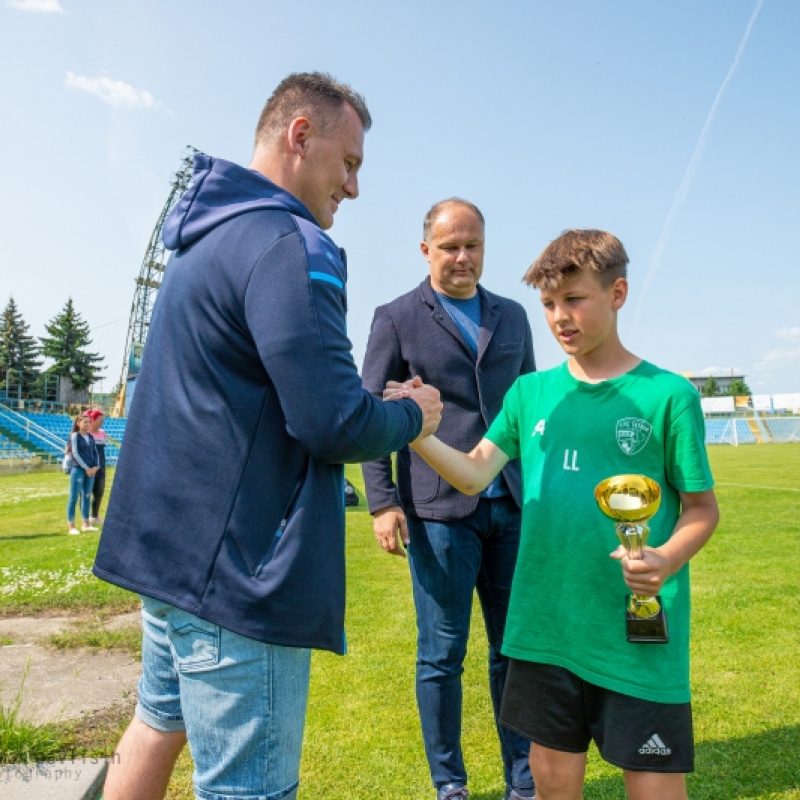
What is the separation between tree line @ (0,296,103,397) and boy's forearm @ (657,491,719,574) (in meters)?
83.8

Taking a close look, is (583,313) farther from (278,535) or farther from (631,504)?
(278,535)

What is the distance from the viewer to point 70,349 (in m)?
82.6

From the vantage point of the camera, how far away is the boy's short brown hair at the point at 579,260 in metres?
2.23

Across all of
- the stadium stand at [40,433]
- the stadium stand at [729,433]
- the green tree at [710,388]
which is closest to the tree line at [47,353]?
the stadium stand at [40,433]

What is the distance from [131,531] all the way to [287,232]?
33.0 inches

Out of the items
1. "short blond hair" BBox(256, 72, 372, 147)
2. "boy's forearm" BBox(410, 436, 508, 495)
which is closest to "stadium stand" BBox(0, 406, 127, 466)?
"boy's forearm" BBox(410, 436, 508, 495)

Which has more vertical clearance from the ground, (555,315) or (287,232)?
(287,232)

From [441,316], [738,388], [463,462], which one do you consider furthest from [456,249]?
[738,388]

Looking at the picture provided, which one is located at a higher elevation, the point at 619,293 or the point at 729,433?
the point at 619,293

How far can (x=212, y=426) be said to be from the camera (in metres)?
1.69

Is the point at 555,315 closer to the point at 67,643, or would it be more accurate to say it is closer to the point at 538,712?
the point at 538,712

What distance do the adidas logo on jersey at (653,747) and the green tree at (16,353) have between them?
85.0 m

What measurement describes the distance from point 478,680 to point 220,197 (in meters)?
3.71

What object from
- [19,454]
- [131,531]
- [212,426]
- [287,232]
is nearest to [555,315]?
[287,232]
